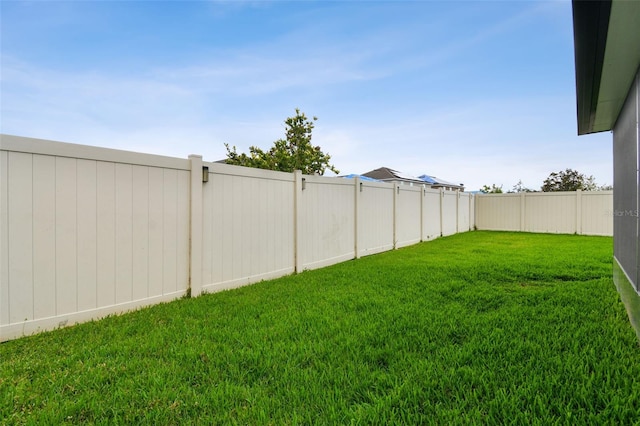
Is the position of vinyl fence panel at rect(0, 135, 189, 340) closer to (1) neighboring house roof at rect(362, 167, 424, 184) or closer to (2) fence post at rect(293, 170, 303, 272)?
(2) fence post at rect(293, 170, 303, 272)

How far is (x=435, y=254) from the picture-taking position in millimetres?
7195

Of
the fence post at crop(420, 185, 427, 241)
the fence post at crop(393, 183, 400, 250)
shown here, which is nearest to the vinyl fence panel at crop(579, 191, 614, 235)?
the fence post at crop(420, 185, 427, 241)

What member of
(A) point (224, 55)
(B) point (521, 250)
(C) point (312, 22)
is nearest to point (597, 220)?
(B) point (521, 250)

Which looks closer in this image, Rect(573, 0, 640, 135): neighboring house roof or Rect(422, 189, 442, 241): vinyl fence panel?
Rect(573, 0, 640, 135): neighboring house roof

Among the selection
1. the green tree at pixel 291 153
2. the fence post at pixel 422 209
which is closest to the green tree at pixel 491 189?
the green tree at pixel 291 153

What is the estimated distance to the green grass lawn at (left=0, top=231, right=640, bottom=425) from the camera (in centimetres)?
161

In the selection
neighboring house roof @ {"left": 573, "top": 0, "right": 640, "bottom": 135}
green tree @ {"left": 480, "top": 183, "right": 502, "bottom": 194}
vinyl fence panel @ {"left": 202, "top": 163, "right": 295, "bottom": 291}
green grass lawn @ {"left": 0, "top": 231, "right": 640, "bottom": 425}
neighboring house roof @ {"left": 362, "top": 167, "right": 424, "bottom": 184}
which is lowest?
green grass lawn @ {"left": 0, "top": 231, "right": 640, "bottom": 425}

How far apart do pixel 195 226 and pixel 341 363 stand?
2612mm

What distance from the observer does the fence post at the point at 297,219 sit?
5.43 m

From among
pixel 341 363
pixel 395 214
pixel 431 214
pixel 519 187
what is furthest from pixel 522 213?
pixel 519 187

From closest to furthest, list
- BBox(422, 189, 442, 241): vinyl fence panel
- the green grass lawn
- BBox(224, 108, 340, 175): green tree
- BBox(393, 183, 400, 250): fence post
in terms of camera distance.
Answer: the green grass lawn, BBox(393, 183, 400, 250): fence post, BBox(422, 189, 442, 241): vinyl fence panel, BBox(224, 108, 340, 175): green tree

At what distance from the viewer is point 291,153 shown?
20047 mm

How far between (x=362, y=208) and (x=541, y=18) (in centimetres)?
492

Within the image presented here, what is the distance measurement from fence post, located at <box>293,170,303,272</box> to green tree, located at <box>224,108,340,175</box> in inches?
544
